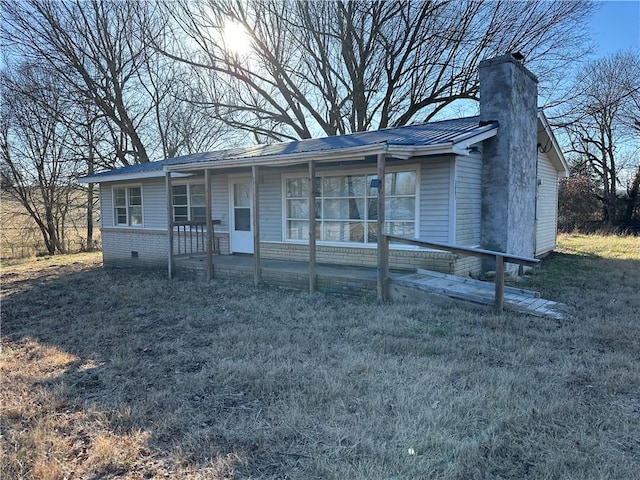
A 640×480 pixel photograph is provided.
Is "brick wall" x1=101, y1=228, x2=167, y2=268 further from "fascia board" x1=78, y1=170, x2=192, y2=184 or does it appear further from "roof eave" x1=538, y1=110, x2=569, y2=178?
"roof eave" x1=538, y1=110, x2=569, y2=178

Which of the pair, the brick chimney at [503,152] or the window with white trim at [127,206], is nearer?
the brick chimney at [503,152]

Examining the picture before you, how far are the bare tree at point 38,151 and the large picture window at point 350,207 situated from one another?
14.6 m

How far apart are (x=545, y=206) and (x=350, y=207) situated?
23.2 feet

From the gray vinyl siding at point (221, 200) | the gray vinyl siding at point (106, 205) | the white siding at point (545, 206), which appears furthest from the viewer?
the gray vinyl siding at point (106, 205)

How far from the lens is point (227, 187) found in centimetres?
1168

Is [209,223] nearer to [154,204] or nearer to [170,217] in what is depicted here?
[170,217]

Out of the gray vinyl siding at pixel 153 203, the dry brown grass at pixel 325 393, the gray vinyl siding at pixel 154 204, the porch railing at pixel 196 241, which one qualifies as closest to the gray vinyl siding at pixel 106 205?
the gray vinyl siding at pixel 153 203

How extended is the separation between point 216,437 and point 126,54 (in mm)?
21229

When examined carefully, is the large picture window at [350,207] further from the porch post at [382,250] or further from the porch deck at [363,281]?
the porch post at [382,250]

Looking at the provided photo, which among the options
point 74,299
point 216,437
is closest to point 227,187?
point 74,299

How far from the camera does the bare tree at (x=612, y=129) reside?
893 inches

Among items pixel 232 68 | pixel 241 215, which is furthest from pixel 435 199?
pixel 232 68

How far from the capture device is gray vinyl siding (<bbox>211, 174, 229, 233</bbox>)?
1174cm

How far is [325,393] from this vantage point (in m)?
3.76
